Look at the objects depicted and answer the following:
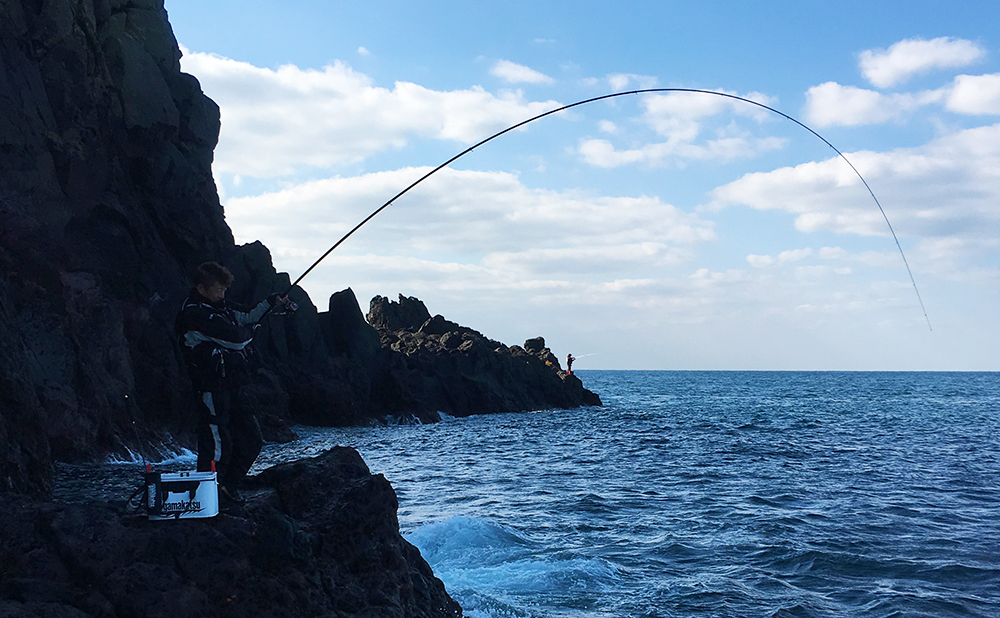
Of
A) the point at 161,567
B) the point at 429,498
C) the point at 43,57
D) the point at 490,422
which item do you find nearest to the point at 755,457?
the point at 429,498

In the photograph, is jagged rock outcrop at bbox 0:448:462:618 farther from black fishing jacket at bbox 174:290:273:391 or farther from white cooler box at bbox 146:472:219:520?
black fishing jacket at bbox 174:290:273:391

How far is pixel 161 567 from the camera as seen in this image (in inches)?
145

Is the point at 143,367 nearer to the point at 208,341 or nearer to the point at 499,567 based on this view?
the point at 499,567

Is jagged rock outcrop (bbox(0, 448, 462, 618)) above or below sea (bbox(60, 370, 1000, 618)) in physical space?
above

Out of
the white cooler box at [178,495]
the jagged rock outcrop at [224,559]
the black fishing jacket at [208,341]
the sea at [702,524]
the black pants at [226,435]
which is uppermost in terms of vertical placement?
the black fishing jacket at [208,341]

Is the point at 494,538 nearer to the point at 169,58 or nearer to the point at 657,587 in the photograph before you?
the point at 657,587

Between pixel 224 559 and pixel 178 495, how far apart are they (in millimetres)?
411

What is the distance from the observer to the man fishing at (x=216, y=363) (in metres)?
4.54

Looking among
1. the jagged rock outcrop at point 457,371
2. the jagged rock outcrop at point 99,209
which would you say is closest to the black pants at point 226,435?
the jagged rock outcrop at point 99,209

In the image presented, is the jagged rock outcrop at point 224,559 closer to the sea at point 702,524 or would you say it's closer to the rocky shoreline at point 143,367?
the rocky shoreline at point 143,367

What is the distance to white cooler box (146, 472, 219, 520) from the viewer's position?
3.82 m

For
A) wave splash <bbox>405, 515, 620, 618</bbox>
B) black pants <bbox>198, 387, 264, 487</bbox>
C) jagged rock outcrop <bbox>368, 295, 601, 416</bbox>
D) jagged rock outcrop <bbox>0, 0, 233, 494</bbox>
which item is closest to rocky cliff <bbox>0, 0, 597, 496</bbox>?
jagged rock outcrop <bbox>0, 0, 233, 494</bbox>

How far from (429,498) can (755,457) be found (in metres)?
10.5

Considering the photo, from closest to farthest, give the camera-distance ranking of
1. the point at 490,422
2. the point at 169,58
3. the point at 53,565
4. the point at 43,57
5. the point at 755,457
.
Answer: the point at 53,565 → the point at 43,57 → the point at 755,457 → the point at 169,58 → the point at 490,422
